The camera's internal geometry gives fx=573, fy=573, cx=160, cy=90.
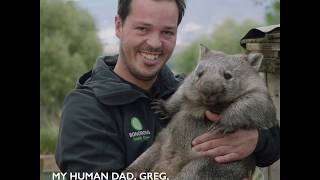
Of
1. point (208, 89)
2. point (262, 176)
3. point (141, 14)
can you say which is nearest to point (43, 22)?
point (141, 14)

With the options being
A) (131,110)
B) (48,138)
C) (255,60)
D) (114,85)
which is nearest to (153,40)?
(114,85)

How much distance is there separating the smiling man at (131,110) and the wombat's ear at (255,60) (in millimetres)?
456

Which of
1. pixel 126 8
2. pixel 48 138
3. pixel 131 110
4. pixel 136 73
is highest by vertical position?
pixel 126 8

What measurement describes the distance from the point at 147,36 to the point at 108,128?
72 cm

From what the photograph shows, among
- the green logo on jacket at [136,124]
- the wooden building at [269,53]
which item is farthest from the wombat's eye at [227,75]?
the green logo on jacket at [136,124]

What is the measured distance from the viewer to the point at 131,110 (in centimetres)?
416

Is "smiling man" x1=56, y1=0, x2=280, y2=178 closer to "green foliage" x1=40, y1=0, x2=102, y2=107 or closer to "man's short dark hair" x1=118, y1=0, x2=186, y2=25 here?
"man's short dark hair" x1=118, y1=0, x2=186, y2=25

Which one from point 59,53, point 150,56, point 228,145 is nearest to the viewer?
point 228,145

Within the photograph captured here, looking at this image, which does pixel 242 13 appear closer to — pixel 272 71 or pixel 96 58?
pixel 272 71

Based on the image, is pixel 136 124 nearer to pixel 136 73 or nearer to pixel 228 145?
pixel 136 73

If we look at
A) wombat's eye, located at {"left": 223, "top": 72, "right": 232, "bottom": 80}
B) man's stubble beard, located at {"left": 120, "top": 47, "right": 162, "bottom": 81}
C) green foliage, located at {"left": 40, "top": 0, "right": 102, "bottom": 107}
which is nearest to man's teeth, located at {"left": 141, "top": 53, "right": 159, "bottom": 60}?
man's stubble beard, located at {"left": 120, "top": 47, "right": 162, "bottom": 81}

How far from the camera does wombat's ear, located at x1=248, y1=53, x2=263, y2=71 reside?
4066 mm

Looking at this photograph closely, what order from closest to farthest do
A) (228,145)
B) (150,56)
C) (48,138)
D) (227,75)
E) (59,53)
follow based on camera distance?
1. (227,75)
2. (228,145)
3. (150,56)
4. (48,138)
5. (59,53)

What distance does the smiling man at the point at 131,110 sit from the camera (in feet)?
13.4
